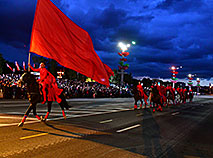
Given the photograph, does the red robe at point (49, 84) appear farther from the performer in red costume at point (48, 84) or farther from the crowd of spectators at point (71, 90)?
the crowd of spectators at point (71, 90)

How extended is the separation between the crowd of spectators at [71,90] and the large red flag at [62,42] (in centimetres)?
561

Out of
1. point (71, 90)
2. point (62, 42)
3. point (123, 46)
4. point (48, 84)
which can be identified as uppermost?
A: point (123, 46)

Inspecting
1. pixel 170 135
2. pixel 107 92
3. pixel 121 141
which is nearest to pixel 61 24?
pixel 121 141

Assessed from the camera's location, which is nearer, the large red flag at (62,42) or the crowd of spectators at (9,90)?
the large red flag at (62,42)

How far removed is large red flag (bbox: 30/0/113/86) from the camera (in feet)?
24.2

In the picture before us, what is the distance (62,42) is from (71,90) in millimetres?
24880

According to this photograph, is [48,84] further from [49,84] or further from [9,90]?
[9,90]

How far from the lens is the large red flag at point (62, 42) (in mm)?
7363

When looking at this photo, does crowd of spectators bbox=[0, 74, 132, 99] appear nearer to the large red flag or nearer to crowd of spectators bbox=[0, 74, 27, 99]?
crowd of spectators bbox=[0, 74, 27, 99]

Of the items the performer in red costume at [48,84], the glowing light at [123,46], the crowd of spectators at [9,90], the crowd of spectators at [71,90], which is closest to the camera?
the performer in red costume at [48,84]

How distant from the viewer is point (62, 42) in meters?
7.84


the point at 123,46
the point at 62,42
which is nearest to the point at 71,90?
the point at 123,46

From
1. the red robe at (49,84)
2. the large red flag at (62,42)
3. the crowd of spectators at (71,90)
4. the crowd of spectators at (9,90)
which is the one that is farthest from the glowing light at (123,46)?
the large red flag at (62,42)

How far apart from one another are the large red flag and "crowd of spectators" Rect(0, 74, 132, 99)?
561 centimetres
